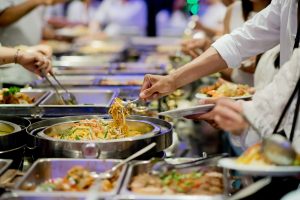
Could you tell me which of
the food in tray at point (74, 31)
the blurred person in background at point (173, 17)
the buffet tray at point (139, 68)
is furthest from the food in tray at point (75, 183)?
the blurred person in background at point (173, 17)

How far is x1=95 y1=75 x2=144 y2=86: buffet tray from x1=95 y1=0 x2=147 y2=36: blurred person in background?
6262 millimetres

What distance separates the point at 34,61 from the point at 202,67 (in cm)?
114

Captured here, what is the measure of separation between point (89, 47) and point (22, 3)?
7.66 feet

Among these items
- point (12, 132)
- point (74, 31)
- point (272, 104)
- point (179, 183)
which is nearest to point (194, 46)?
point (12, 132)

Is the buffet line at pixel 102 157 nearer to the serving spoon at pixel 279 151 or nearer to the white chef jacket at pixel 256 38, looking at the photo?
the serving spoon at pixel 279 151

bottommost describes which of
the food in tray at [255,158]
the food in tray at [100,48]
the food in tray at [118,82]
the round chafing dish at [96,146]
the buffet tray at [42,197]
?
the buffet tray at [42,197]

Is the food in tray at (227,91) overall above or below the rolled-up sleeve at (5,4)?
below

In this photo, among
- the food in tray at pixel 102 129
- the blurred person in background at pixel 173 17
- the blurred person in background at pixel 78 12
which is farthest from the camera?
the blurred person in background at pixel 173 17

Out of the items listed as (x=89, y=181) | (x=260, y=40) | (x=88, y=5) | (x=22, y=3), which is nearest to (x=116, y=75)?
(x=22, y=3)

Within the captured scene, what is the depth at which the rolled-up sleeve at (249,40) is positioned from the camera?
2756 mm

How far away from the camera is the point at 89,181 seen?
6.41ft

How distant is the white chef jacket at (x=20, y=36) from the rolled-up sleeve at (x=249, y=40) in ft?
6.73

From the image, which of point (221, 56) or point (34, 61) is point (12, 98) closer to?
point (34, 61)

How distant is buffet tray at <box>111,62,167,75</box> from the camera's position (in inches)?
184
